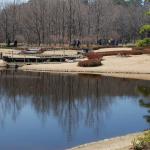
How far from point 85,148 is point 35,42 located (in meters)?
77.0

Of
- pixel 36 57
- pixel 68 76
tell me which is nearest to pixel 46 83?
pixel 68 76

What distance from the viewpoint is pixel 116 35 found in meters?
103

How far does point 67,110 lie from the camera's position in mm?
27484

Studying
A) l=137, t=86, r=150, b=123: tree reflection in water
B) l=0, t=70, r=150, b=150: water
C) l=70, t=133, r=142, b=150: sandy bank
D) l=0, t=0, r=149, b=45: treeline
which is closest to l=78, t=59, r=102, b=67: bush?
l=0, t=70, r=150, b=150: water

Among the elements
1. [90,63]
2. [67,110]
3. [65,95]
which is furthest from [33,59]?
[67,110]

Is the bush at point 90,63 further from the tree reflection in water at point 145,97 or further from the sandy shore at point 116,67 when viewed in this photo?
the tree reflection in water at point 145,97

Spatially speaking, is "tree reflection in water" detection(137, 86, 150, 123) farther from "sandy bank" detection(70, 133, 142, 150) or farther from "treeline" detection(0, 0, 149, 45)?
"treeline" detection(0, 0, 149, 45)

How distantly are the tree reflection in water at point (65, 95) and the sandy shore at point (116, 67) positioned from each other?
11.8 ft

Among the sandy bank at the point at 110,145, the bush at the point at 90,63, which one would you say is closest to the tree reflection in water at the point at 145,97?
the sandy bank at the point at 110,145

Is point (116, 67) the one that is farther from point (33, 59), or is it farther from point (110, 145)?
point (110, 145)

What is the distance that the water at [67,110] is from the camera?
66.7ft

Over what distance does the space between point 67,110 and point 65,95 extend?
21.7ft

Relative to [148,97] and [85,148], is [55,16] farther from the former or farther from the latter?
[85,148]

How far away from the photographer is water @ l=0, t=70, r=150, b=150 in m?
20.3
